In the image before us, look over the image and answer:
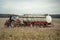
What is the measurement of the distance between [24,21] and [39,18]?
16cm

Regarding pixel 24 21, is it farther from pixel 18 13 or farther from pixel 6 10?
pixel 6 10

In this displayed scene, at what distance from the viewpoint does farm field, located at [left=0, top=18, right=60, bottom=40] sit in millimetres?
1624

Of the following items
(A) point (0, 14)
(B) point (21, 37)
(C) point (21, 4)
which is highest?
(C) point (21, 4)

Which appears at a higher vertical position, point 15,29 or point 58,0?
point 58,0

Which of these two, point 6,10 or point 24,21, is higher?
point 6,10

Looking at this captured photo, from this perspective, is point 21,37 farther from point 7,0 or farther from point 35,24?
point 7,0

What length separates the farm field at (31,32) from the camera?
5.33 ft

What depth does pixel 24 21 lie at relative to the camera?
5.39 ft

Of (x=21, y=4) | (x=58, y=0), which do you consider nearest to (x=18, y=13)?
(x=21, y=4)

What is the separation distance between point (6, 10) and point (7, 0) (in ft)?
0.36

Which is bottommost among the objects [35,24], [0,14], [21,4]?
[35,24]

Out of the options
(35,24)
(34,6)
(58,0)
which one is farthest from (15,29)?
(58,0)

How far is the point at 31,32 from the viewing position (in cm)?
165

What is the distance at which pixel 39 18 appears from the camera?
164 cm
